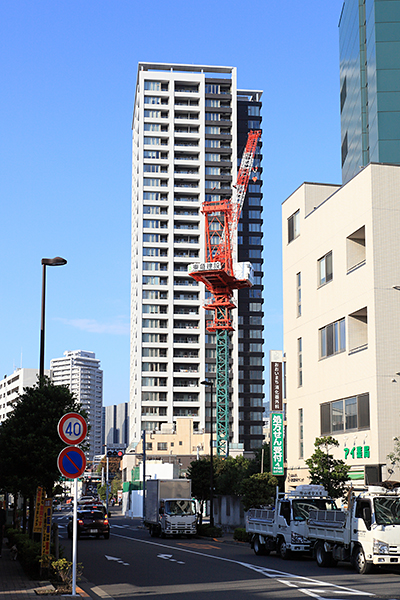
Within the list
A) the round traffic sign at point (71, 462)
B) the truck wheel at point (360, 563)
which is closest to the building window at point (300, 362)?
the truck wheel at point (360, 563)

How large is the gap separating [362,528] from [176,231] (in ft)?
380

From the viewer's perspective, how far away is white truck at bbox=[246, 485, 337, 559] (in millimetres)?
25672

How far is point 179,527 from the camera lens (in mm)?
42625

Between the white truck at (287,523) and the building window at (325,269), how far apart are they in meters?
16.4

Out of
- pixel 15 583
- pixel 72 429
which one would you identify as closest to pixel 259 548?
pixel 15 583

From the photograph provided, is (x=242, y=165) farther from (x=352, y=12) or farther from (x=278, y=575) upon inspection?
(x=278, y=575)

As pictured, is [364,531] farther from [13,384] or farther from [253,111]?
[13,384]

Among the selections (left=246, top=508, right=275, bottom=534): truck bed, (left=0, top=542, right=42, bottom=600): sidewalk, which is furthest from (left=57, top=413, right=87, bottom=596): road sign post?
(left=246, top=508, right=275, bottom=534): truck bed

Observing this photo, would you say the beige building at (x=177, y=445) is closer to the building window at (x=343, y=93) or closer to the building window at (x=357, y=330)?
the building window at (x=343, y=93)

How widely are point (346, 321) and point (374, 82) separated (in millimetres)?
19395

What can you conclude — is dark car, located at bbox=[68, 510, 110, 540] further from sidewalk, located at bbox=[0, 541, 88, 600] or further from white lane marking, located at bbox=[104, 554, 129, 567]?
sidewalk, located at bbox=[0, 541, 88, 600]

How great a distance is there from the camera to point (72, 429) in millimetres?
15414

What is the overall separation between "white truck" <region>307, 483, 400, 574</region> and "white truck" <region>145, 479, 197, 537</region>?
20586 millimetres

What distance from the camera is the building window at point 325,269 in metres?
42.7
